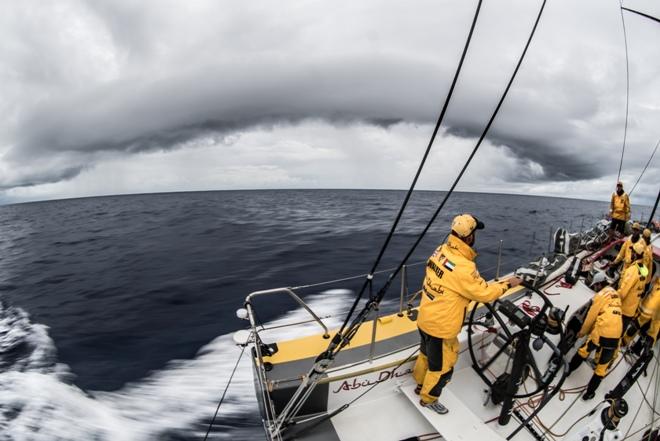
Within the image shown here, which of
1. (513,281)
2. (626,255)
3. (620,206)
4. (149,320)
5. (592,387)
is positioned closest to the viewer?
(513,281)

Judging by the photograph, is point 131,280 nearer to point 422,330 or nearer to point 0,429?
point 0,429

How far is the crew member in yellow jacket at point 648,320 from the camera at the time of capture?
3699 millimetres

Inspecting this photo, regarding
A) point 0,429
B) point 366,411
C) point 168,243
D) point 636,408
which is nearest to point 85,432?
point 0,429

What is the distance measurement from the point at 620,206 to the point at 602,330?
6.90 m

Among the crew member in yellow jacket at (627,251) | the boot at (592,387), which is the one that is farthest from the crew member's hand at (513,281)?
the crew member in yellow jacket at (627,251)

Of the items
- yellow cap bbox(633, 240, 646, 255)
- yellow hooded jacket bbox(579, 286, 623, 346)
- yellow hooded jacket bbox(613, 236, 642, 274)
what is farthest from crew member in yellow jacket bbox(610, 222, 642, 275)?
yellow hooded jacket bbox(579, 286, 623, 346)

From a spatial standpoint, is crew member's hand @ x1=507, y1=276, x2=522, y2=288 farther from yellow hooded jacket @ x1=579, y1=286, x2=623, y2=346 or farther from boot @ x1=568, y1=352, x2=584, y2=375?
boot @ x1=568, y1=352, x2=584, y2=375

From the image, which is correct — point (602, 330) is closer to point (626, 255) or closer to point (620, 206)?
point (626, 255)

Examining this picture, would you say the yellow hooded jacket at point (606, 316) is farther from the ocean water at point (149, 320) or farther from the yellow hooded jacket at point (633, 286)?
the ocean water at point (149, 320)

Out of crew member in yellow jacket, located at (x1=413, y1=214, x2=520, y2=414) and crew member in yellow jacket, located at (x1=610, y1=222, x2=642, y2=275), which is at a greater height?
crew member in yellow jacket, located at (x1=413, y1=214, x2=520, y2=414)

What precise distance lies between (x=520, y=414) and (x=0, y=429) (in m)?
5.93

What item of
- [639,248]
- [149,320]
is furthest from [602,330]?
[149,320]

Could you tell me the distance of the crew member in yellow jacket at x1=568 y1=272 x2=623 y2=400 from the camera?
2.96m

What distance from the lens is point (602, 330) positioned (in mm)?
3004
